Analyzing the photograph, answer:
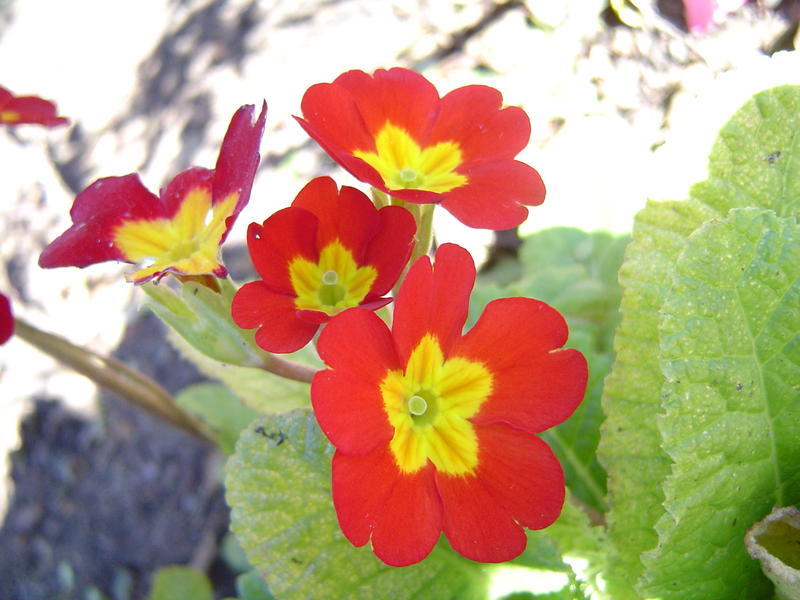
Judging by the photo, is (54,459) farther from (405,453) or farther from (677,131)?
(677,131)

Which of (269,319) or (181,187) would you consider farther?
(181,187)

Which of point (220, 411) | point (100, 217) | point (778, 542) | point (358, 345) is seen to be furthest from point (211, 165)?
point (778, 542)

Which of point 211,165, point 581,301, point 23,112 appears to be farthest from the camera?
point 211,165

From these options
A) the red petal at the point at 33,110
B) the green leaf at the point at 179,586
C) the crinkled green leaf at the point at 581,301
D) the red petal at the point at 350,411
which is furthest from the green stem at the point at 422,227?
the green leaf at the point at 179,586

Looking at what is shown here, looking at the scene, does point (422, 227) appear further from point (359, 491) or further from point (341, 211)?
point (359, 491)

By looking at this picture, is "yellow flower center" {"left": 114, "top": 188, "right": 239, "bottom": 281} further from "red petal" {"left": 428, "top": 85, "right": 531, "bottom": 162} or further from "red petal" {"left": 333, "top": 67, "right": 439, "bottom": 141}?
"red petal" {"left": 428, "top": 85, "right": 531, "bottom": 162}

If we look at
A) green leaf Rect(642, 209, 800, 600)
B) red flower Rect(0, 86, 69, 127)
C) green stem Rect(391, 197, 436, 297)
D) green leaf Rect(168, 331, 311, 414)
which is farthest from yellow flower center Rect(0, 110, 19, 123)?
green leaf Rect(642, 209, 800, 600)

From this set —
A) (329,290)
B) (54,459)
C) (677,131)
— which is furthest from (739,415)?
(54,459)
